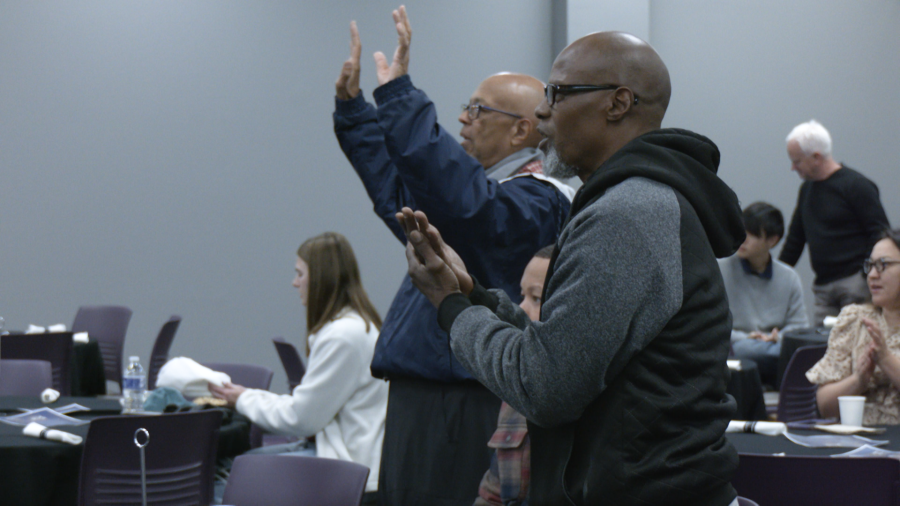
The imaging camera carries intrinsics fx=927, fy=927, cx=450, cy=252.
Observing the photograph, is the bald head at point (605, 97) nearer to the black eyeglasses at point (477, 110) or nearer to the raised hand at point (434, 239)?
the raised hand at point (434, 239)

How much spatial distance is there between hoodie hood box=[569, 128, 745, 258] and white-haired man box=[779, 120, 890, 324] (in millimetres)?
4379

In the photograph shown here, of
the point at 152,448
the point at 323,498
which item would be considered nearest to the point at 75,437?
the point at 152,448

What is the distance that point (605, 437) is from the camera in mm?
1200

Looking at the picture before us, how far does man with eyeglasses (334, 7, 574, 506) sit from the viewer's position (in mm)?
1808

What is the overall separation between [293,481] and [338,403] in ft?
2.73

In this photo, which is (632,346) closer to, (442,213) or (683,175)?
(683,175)

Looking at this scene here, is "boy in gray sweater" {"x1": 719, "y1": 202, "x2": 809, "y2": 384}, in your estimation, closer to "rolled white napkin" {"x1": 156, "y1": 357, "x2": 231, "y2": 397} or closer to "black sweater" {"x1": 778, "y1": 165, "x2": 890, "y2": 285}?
"black sweater" {"x1": 778, "y1": 165, "x2": 890, "y2": 285}

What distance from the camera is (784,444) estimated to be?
2.63 m

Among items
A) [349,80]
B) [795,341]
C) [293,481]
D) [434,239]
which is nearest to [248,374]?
[293,481]

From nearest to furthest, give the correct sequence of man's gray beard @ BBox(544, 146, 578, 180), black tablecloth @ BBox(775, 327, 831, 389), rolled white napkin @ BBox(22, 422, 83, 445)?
man's gray beard @ BBox(544, 146, 578, 180)
rolled white napkin @ BBox(22, 422, 83, 445)
black tablecloth @ BBox(775, 327, 831, 389)

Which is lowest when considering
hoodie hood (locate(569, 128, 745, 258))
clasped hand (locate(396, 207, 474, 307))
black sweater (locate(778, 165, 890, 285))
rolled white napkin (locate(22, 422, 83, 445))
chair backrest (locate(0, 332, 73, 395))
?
chair backrest (locate(0, 332, 73, 395))

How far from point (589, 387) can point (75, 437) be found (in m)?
2.02

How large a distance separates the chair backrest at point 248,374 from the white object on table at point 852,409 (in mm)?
2143

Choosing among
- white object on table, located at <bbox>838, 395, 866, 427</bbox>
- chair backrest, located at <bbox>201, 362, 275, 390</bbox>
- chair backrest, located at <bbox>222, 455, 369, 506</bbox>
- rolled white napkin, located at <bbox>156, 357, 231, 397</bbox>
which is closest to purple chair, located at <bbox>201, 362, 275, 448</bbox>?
chair backrest, located at <bbox>201, 362, 275, 390</bbox>
